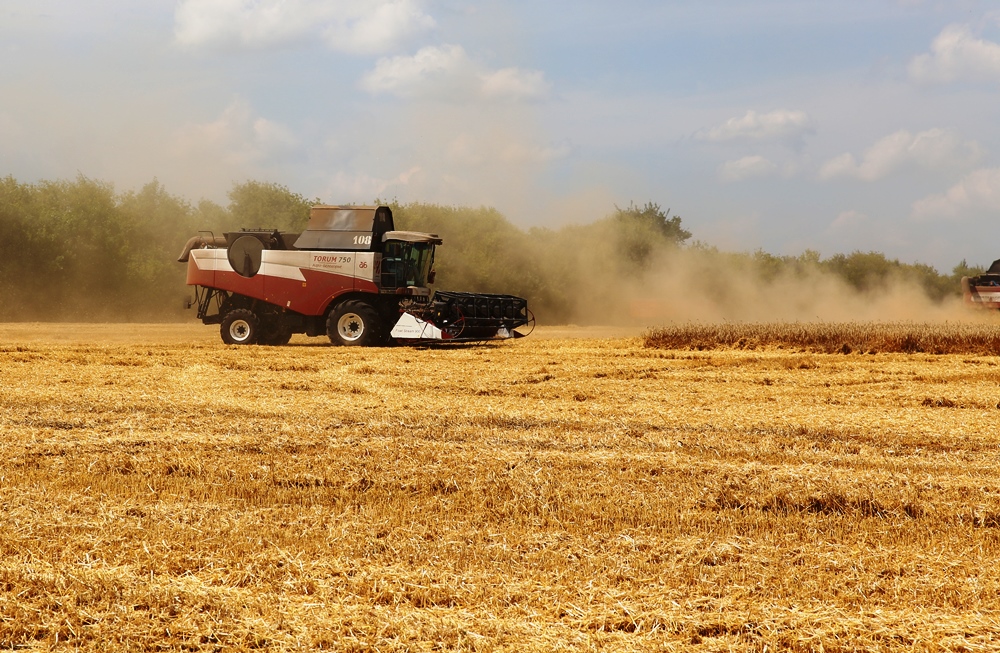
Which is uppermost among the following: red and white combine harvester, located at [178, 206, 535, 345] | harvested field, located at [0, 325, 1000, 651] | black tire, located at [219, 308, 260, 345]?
red and white combine harvester, located at [178, 206, 535, 345]

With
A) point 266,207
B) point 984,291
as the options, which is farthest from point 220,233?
point 984,291

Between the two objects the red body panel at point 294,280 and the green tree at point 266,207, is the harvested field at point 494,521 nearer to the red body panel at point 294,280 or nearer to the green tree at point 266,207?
the red body panel at point 294,280

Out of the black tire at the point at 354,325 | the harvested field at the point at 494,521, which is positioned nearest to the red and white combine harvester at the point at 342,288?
the black tire at the point at 354,325

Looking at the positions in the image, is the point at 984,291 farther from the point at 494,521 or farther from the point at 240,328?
the point at 494,521

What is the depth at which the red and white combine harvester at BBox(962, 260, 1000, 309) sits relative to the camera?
3378cm

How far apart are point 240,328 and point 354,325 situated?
2821mm

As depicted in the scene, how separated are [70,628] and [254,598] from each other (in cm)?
77

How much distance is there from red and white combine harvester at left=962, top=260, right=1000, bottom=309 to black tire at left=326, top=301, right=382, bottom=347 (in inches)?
933

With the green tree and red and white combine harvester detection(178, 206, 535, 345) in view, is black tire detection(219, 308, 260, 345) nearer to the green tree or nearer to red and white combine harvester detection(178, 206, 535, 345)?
red and white combine harvester detection(178, 206, 535, 345)

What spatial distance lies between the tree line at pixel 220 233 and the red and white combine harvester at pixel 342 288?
1797cm

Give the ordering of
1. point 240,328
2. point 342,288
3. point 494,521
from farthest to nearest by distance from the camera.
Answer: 1. point 240,328
2. point 342,288
3. point 494,521

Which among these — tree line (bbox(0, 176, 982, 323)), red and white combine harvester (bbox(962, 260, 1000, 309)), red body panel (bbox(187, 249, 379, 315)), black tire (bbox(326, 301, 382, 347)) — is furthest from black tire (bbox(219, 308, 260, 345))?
red and white combine harvester (bbox(962, 260, 1000, 309))

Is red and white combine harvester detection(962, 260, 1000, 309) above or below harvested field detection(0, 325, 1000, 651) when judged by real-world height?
above

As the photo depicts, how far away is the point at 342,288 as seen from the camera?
20641 mm
